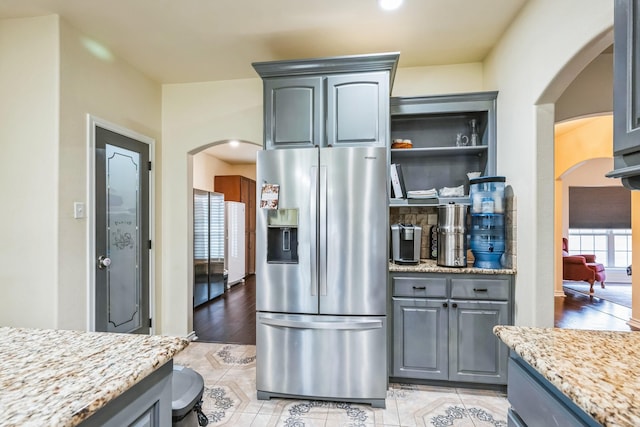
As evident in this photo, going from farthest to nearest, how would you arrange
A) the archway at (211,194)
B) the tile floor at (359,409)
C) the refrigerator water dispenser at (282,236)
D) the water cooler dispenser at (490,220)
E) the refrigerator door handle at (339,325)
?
the archway at (211,194) → the water cooler dispenser at (490,220) → the refrigerator water dispenser at (282,236) → the refrigerator door handle at (339,325) → the tile floor at (359,409)

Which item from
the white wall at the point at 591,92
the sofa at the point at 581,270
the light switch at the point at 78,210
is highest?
the white wall at the point at 591,92

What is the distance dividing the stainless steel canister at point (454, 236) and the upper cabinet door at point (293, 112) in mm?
1170

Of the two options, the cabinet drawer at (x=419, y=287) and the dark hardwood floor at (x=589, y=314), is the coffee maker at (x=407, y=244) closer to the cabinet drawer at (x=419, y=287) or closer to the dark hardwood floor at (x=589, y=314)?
the cabinet drawer at (x=419, y=287)

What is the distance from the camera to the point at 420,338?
2461mm

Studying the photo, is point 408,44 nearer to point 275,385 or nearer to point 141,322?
point 275,385

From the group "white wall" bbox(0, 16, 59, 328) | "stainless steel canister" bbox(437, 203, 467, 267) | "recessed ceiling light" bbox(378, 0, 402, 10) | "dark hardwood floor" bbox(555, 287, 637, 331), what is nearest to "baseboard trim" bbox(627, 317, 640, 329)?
"dark hardwood floor" bbox(555, 287, 637, 331)

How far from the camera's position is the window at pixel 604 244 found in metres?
7.37

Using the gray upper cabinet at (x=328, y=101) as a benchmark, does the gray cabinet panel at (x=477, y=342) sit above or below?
below

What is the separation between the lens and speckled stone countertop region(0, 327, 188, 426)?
2.25ft

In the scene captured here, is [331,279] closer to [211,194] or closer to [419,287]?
[419,287]

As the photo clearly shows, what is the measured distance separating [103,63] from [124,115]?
17.2 inches

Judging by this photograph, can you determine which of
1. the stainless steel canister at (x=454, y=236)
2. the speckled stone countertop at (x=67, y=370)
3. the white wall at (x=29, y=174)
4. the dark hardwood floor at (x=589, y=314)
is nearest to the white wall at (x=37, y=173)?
the white wall at (x=29, y=174)

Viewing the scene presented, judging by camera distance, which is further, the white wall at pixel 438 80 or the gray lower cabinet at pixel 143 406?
the white wall at pixel 438 80

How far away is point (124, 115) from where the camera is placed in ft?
9.71
